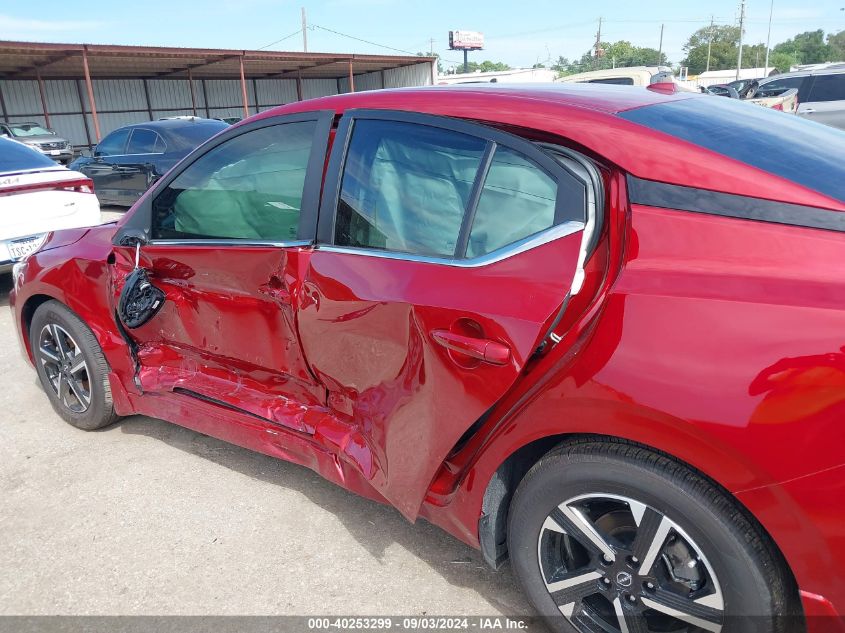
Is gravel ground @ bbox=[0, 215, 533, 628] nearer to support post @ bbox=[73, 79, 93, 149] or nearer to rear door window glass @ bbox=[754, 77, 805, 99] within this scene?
rear door window glass @ bbox=[754, 77, 805, 99]

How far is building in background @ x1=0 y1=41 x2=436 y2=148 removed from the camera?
805 inches

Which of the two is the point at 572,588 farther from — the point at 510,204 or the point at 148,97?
the point at 148,97

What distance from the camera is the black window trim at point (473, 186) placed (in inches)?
69.1

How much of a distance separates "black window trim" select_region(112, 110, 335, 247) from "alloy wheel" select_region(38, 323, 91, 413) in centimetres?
75

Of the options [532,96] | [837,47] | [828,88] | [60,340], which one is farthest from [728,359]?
[837,47]

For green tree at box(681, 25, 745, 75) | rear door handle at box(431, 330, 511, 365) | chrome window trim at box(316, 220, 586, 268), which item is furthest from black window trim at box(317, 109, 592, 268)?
green tree at box(681, 25, 745, 75)

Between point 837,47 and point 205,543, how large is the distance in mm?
128274

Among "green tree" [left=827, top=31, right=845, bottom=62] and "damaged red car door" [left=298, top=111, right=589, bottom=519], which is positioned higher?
"green tree" [left=827, top=31, right=845, bottom=62]

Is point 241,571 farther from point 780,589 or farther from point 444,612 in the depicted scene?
point 780,589

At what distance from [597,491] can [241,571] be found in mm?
1434

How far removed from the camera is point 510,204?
191 cm

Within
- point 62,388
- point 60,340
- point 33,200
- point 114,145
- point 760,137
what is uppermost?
point 760,137

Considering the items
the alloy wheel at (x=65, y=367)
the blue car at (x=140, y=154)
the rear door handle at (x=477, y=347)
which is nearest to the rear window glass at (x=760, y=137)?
the rear door handle at (x=477, y=347)

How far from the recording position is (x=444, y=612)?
7.16ft
